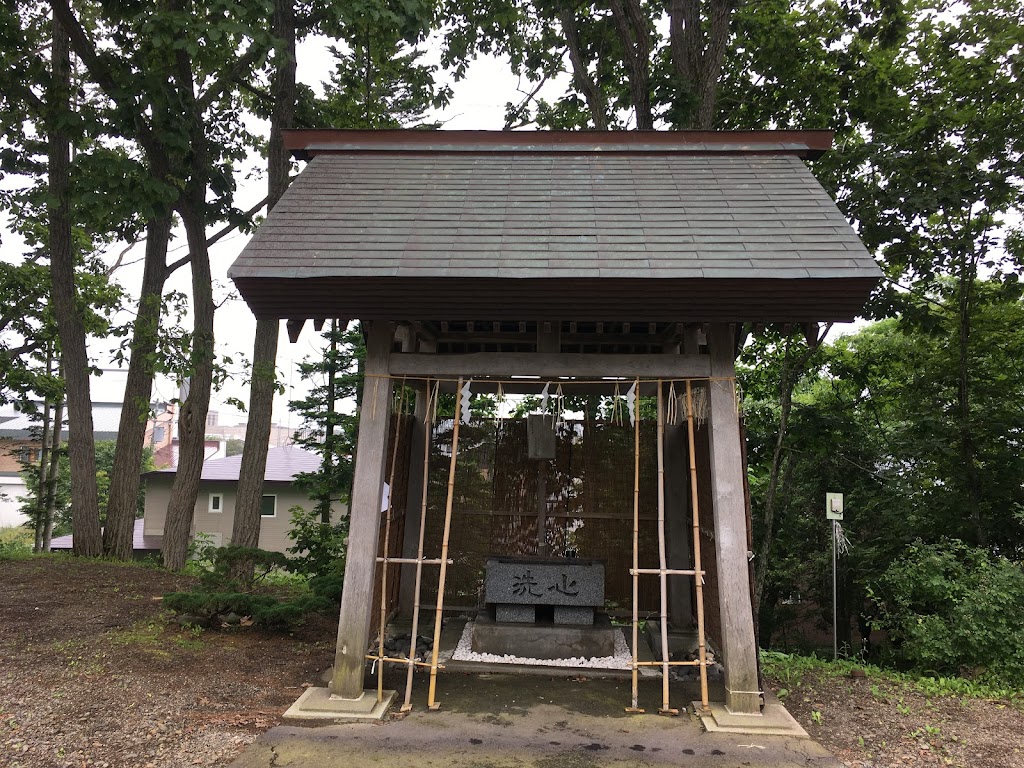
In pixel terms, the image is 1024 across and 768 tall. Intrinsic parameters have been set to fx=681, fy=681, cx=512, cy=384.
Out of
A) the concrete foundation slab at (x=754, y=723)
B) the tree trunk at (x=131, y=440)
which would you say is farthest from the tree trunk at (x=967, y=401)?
the tree trunk at (x=131, y=440)

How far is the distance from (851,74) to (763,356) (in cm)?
498

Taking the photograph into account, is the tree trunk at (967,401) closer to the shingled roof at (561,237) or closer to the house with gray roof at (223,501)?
the shingled roof at (561,237)

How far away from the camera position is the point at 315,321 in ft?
18.3

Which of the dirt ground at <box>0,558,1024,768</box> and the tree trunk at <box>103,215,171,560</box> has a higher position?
the tree trunk at <box>103,215,171,560</box>

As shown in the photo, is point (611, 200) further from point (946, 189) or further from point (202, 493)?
point (202, 493)

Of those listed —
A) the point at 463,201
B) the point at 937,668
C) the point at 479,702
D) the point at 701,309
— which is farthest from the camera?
the point at 937,668

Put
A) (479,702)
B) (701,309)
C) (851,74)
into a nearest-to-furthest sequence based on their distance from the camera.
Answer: (701,309) → (479,702) → (851,74)

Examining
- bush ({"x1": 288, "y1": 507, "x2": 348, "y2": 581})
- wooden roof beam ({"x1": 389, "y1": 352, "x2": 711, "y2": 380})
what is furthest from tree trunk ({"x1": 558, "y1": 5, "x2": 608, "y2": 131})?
bush ({"x1": 288, "y1": 507, "x2": 348, "y2": 581})

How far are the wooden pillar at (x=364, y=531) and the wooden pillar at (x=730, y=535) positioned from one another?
263 cm

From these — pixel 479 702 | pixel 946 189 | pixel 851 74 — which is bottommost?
pixel 479 702

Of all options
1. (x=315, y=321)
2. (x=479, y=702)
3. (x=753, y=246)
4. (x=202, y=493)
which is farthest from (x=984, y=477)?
(x=202, y=493)

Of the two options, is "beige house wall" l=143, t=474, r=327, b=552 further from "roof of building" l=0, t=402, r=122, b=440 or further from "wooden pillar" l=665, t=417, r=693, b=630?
"roof of building" l=0, t=402, r=122, b=440

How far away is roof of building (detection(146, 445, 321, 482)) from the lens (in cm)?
2298

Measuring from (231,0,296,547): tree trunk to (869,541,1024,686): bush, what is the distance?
8.63m
